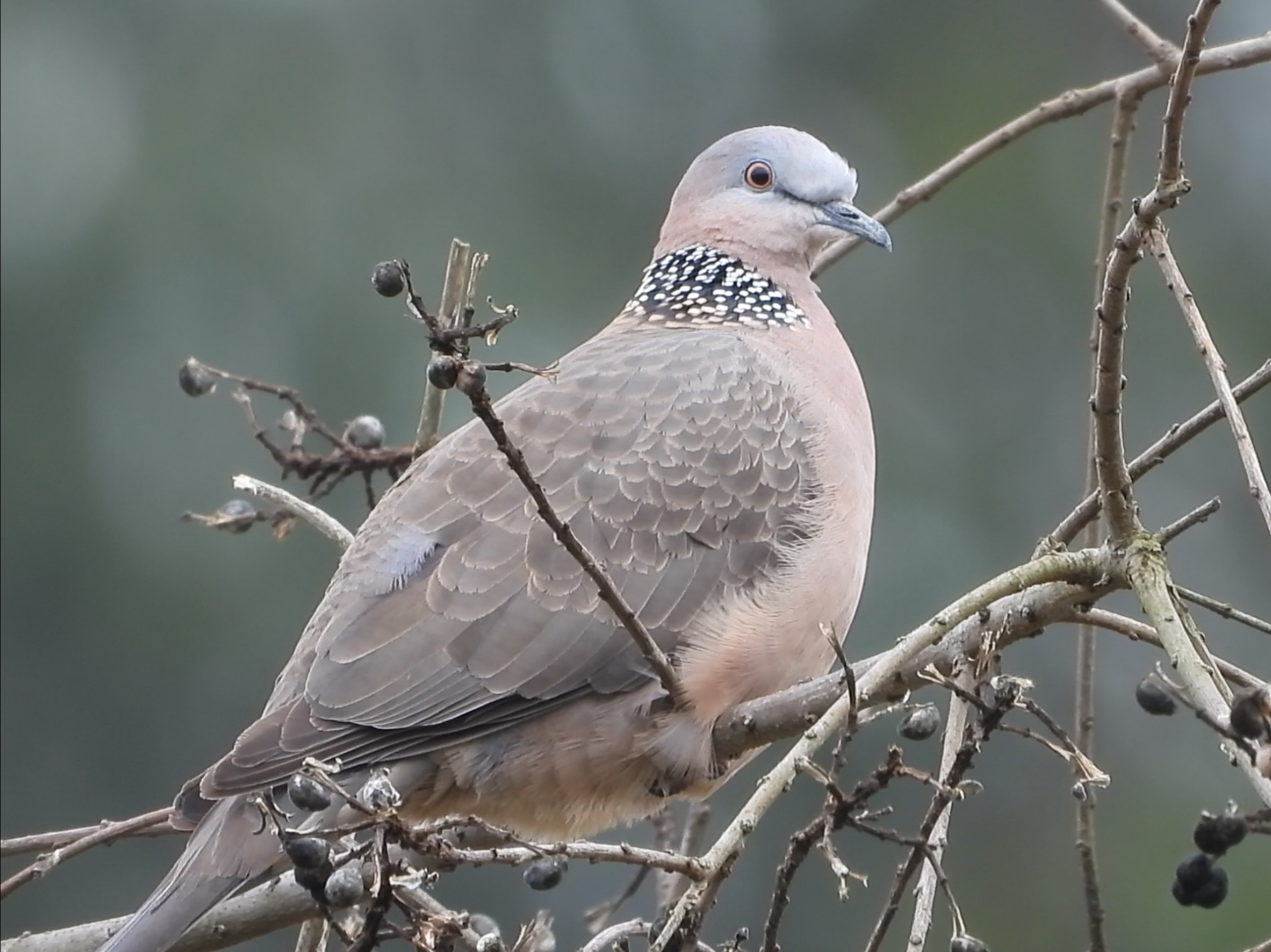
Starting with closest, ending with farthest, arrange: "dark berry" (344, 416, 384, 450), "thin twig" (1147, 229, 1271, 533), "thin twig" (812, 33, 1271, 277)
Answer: "thin twig" (1147, 229, 1271, 533)
"thin twig" (812, 33, 1271, 277)
"dark berry" (344, 416, 384, 450)

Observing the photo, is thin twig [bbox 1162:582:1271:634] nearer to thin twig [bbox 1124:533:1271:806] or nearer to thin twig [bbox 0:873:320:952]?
thin twig [bbox 1124:533:1271:806]

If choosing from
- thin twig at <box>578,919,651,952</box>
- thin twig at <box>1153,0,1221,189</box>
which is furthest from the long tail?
thin twig at <box>1153,0,1221,189</box>

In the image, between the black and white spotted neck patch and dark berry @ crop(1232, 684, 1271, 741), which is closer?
dark berry @ crop(1232, 684, 1271, 741)

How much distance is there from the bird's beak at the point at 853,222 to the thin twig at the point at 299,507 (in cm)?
148

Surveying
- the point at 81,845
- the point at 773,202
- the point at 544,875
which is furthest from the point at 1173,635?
the point at 773,202

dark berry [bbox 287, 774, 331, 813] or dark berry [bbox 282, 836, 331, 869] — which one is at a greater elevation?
dark berry [bbox 287, 774, 331, 813]

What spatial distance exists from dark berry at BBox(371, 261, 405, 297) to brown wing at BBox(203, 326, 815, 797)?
1.30m

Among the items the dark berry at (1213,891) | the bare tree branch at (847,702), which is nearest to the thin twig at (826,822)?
the bare tree branch at (847,702)

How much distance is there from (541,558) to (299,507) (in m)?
0.59

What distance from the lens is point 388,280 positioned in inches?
104

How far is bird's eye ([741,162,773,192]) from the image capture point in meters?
5.05

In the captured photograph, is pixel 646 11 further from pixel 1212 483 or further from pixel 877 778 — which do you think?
pixel 877 778

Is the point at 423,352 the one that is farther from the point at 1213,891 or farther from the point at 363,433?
the point at 1213,891

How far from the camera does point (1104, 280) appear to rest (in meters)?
2.76
